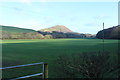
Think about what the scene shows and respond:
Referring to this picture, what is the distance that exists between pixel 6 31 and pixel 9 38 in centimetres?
318

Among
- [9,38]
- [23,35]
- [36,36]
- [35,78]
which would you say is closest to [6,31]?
[9,38]

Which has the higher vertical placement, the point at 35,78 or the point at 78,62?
the point at 78,62

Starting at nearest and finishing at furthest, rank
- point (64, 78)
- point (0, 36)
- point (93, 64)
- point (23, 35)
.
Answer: point (93, 64), point (64, 78), point (0, 36), point (23, 35)

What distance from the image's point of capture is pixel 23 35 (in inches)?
2272

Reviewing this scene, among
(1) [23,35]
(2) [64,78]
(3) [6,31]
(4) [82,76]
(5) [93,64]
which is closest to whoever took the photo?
(5) [93,64]

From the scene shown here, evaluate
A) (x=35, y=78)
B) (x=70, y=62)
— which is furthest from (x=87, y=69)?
(x=35, y=78)

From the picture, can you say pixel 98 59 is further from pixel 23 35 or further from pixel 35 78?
pixel 23 35

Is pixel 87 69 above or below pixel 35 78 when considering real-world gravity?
above

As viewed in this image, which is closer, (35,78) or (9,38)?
(35,78)

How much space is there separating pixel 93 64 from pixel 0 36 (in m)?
51.0

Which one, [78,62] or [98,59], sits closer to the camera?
[98,59]

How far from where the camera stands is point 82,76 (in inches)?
242

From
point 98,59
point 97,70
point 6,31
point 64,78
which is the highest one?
point 6,31

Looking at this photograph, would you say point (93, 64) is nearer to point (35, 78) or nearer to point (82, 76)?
point (82, 76)
